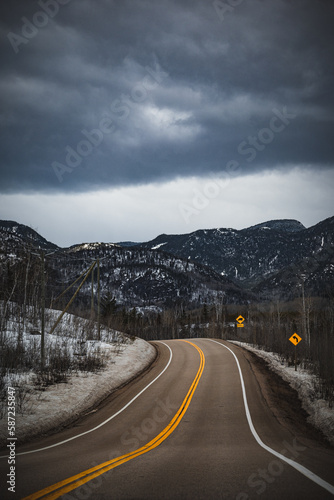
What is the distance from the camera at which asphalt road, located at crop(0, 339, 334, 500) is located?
5617 millimetres

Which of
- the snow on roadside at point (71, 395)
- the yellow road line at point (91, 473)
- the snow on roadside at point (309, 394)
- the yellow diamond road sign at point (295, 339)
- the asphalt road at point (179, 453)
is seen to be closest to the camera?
the yellow road line at point (91, 473)

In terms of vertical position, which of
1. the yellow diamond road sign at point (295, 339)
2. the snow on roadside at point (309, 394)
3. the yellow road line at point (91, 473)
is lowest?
the snow on roadside at point (309, 394)

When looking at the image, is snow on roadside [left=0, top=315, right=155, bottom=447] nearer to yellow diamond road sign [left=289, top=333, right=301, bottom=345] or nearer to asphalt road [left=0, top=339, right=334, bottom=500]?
asphalt road [left=0, top=339, right=334, bottom=500]

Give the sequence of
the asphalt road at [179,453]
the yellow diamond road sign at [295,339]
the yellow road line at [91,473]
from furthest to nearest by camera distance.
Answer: the yellow diamond road sign at [295,339] < the asphalt road at [179,453] < the yellow road line at [91,473]

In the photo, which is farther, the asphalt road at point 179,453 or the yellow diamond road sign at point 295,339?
the yellow diamond road sign at point 295,339

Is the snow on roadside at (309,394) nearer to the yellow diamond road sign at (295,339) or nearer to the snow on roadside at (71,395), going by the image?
the yellow diamond road sign at (295,339)

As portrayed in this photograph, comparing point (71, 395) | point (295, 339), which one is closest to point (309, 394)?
point (295, 339)

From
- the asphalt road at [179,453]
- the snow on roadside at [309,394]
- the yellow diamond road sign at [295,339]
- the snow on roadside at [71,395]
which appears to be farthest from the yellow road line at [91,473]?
the yellow diamond road sign at [295,339]

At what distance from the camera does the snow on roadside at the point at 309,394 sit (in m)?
12.5

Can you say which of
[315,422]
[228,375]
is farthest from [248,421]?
[228,375]

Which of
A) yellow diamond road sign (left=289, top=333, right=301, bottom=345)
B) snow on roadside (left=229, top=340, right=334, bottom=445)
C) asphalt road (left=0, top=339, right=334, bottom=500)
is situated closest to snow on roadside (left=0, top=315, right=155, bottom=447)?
asphalt road (left=0, top=339, right=334, bottom=500)

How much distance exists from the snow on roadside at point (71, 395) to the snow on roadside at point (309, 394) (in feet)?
32.8

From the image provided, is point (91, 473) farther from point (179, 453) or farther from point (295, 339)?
point (295, 339)

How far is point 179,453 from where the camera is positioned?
8344 millimetres
